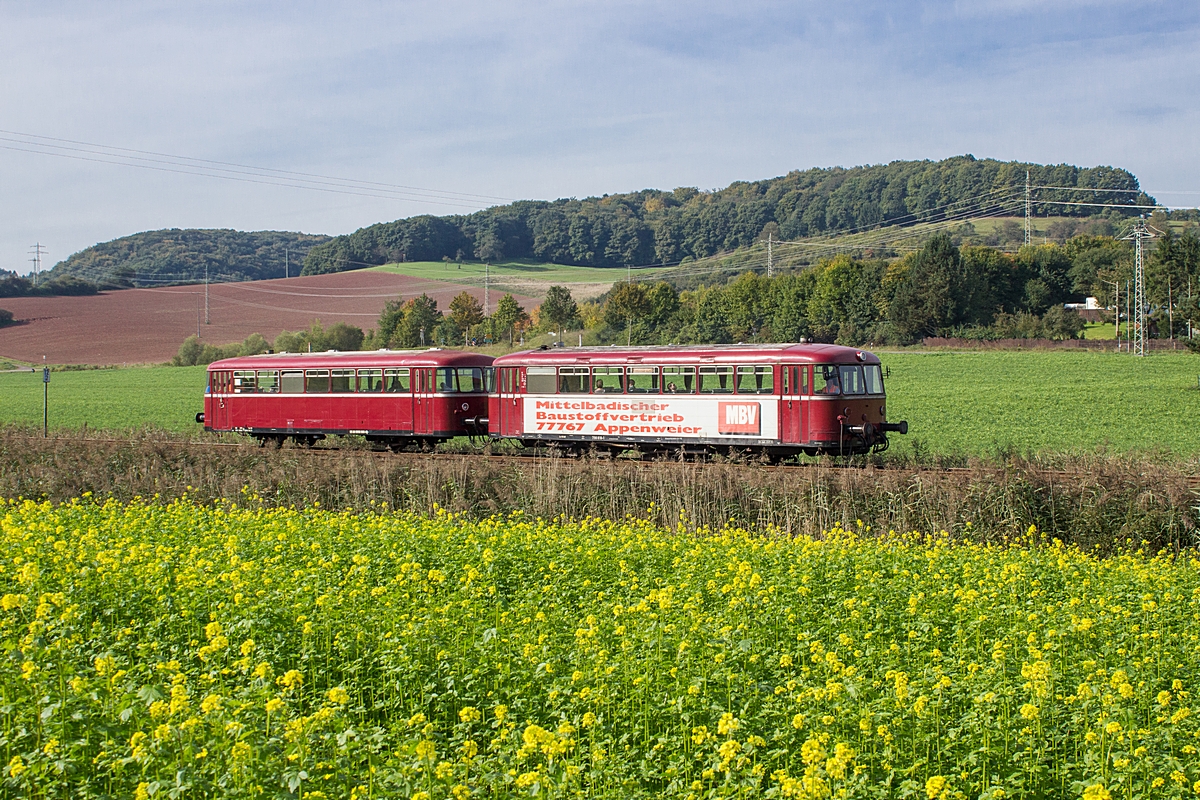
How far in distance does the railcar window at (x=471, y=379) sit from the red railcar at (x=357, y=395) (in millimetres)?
27

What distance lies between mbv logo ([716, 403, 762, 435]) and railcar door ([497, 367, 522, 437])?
235 inches

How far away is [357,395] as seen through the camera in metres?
29.3

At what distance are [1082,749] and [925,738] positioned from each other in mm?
1151

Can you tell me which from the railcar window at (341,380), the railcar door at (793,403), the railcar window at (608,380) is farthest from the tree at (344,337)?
the railcar door at (793,403)

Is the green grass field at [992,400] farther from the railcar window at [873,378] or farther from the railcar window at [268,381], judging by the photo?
the railcar window at [268,381]

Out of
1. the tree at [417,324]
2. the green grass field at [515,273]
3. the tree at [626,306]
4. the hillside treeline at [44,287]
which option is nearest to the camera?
the tree at [626,306]

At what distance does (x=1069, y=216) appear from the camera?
154 m

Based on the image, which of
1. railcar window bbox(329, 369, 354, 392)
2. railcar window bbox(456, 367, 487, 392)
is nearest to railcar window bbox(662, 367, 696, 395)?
railcar window bbox(456, 367, 487, 392)

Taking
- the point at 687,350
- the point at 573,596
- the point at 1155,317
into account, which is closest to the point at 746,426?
the point at 687,350

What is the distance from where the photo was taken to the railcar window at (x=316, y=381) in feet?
98.6

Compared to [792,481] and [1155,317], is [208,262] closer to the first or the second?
[1155,317]

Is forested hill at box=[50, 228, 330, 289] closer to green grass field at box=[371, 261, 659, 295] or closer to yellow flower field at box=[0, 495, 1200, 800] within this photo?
green grass field at box=[371, 261, 659, 295]

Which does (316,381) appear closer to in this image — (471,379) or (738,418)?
(471,379)

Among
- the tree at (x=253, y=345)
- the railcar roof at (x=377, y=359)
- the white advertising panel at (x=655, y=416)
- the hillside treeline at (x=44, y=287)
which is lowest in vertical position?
the white advertising panel at (x=655, y=416)
